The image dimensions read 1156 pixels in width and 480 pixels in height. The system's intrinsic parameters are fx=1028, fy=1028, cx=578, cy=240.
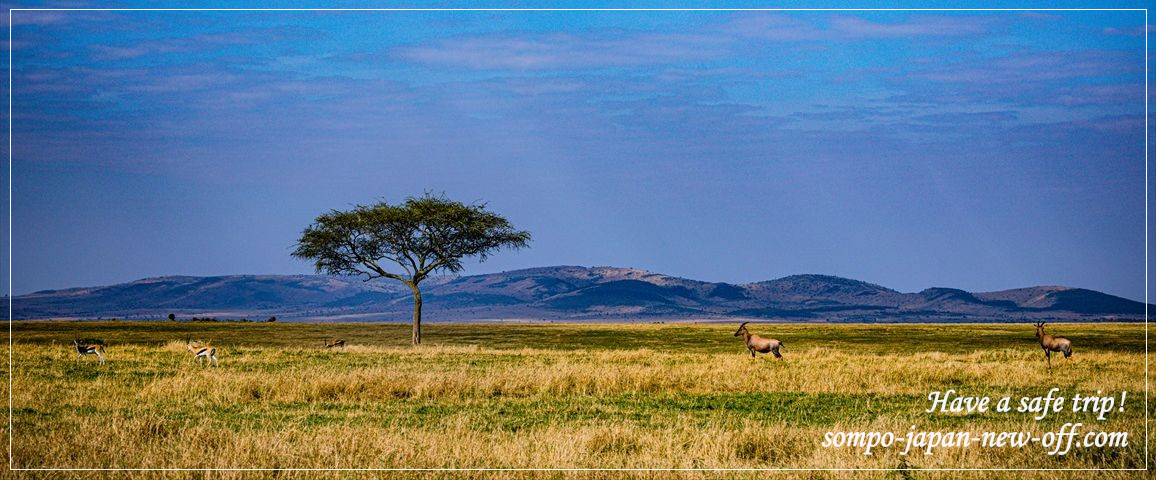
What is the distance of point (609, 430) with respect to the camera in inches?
698

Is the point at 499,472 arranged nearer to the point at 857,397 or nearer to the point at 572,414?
the point at 572,414

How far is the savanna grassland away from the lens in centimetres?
1569

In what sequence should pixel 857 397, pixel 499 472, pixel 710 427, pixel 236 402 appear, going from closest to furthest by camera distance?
pixel 499 472
pixel 710 427
pixel 236 402
pixel 857 397

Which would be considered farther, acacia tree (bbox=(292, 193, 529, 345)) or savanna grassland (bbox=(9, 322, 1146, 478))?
acacia tree (bbox=(292, 193, 529, 345))

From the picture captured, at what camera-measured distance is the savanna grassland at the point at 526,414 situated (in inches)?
618

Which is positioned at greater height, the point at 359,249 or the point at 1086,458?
the point at 359,249

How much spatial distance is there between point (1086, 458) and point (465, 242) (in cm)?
5655

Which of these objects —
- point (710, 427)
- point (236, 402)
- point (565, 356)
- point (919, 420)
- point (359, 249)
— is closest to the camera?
point (710, 427)

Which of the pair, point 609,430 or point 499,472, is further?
point 609,430

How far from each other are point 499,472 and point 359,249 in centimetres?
5764

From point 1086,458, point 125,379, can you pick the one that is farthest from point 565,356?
point 1086,458

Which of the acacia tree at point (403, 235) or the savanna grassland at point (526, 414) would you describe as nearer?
the savanna grassland at point (526, 414)

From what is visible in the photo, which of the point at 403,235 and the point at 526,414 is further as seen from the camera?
the point at 403,235

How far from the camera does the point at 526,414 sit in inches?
858
